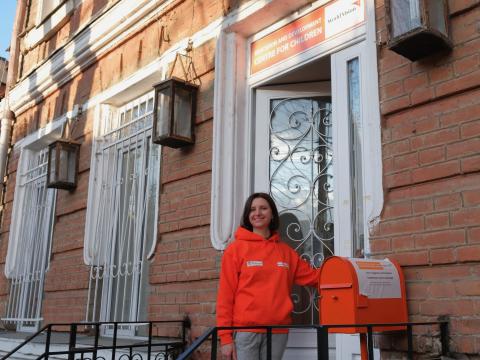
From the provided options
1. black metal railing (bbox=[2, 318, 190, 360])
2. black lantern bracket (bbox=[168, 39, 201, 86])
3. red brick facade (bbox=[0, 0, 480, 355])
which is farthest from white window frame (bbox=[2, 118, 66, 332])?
red brick facade (bbox=[0, 0, 480, 355])

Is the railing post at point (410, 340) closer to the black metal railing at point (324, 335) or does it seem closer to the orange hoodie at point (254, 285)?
the black metal railing at point (324, 335)

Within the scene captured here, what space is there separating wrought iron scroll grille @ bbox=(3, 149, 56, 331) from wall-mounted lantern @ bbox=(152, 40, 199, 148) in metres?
2.80

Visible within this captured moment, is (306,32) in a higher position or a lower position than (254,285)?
higher

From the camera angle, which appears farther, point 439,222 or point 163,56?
point 163,56

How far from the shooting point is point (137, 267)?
16.9 feet

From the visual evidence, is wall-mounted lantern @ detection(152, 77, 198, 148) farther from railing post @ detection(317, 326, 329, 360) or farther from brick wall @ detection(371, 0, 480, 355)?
railing post @ detection(317, 326, 329, 360)

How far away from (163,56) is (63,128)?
2.08 meters

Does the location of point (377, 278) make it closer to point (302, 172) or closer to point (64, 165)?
point (302, 172)

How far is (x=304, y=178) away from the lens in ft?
13.3

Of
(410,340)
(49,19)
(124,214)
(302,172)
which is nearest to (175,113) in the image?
(302,172)

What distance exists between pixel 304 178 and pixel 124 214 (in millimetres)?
2220

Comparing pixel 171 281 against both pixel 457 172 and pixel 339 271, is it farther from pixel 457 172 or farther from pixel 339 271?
pixel 457 172

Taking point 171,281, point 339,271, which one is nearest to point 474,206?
point 339,271

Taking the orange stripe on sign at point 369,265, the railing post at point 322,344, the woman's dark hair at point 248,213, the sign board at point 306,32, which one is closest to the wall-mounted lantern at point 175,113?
the sign board at point 306,32
